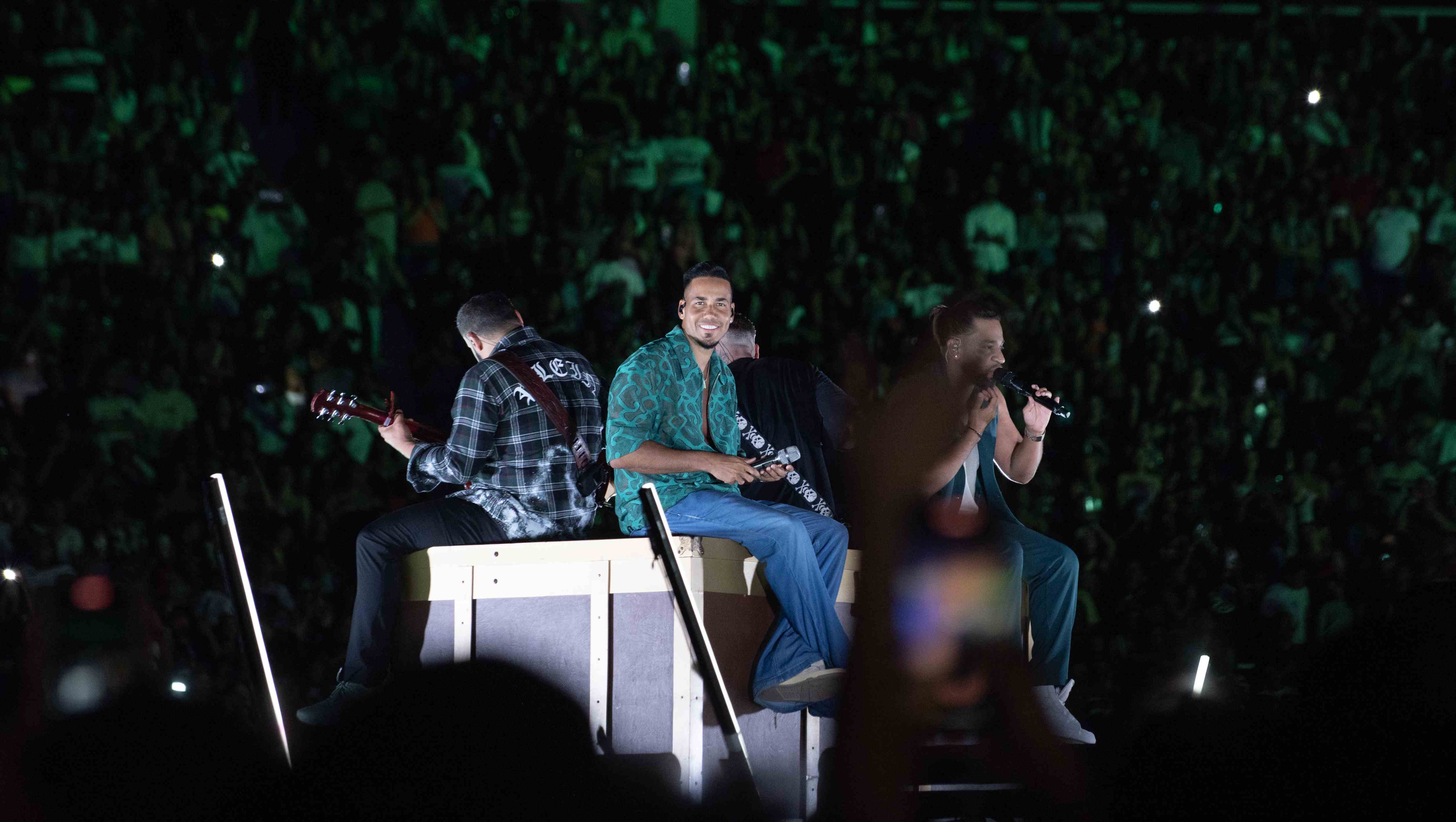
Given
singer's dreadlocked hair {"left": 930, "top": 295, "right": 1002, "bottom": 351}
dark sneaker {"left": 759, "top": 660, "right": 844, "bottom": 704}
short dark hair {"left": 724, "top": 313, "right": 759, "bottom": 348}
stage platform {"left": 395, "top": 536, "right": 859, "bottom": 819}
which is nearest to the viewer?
dark sneaker {"left": 759, "top": 660, "right": 844, "bottom": 704}

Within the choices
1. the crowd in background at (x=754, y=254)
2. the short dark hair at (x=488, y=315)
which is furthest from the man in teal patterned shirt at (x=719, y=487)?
the crowd in background at (x=754, y=254)

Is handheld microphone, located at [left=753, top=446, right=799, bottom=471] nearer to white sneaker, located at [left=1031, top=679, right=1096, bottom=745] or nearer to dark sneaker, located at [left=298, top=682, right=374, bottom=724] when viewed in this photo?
white sneaker, located at [left=1031, top=679, right=1096, bottom=745]

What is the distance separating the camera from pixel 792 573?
494 centimetres

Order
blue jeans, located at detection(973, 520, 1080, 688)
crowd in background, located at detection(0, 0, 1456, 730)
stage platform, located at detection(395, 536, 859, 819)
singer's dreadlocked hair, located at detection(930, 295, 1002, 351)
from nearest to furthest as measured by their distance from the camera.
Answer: stage platform, located at detection(395, 536, 859, 819), blue jeans, located at detection(973, 520, 1080, 688), singer's dreadlocked hair, located at detection(930, 295, 1002, 351), crowd in background, located at detection(0, 0, 1456, 730)

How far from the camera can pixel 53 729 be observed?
4.39 metres

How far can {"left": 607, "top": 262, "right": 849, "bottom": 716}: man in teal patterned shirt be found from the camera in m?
4.94

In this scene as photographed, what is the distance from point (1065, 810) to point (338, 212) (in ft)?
20.3

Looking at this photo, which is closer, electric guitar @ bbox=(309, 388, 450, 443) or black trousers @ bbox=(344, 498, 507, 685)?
black trousers @ bbox=(344, 498, 507, 685)

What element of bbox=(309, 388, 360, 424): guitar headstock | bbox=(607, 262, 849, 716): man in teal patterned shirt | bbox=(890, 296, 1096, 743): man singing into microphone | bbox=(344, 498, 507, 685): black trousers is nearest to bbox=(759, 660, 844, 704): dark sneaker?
bbox=(607, 262, 849, 716): man in teal patterned shirt

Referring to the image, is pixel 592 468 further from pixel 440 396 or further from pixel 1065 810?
pixel 440 396

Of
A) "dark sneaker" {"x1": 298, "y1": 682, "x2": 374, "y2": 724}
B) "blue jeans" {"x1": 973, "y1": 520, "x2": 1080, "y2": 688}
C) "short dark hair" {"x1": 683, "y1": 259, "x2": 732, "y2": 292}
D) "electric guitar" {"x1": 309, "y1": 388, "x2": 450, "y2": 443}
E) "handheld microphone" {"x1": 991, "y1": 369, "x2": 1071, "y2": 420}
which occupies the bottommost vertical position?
"dark sneaker" {"x1": 298, "y1": 682, "x2": 374, "y2": 724}

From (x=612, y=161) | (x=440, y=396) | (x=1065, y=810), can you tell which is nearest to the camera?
(x=1065, y=810)

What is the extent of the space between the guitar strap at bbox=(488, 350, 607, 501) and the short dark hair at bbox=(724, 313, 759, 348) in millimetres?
784

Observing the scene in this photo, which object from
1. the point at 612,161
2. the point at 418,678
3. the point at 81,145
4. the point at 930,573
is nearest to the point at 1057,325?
the point at 612,161
